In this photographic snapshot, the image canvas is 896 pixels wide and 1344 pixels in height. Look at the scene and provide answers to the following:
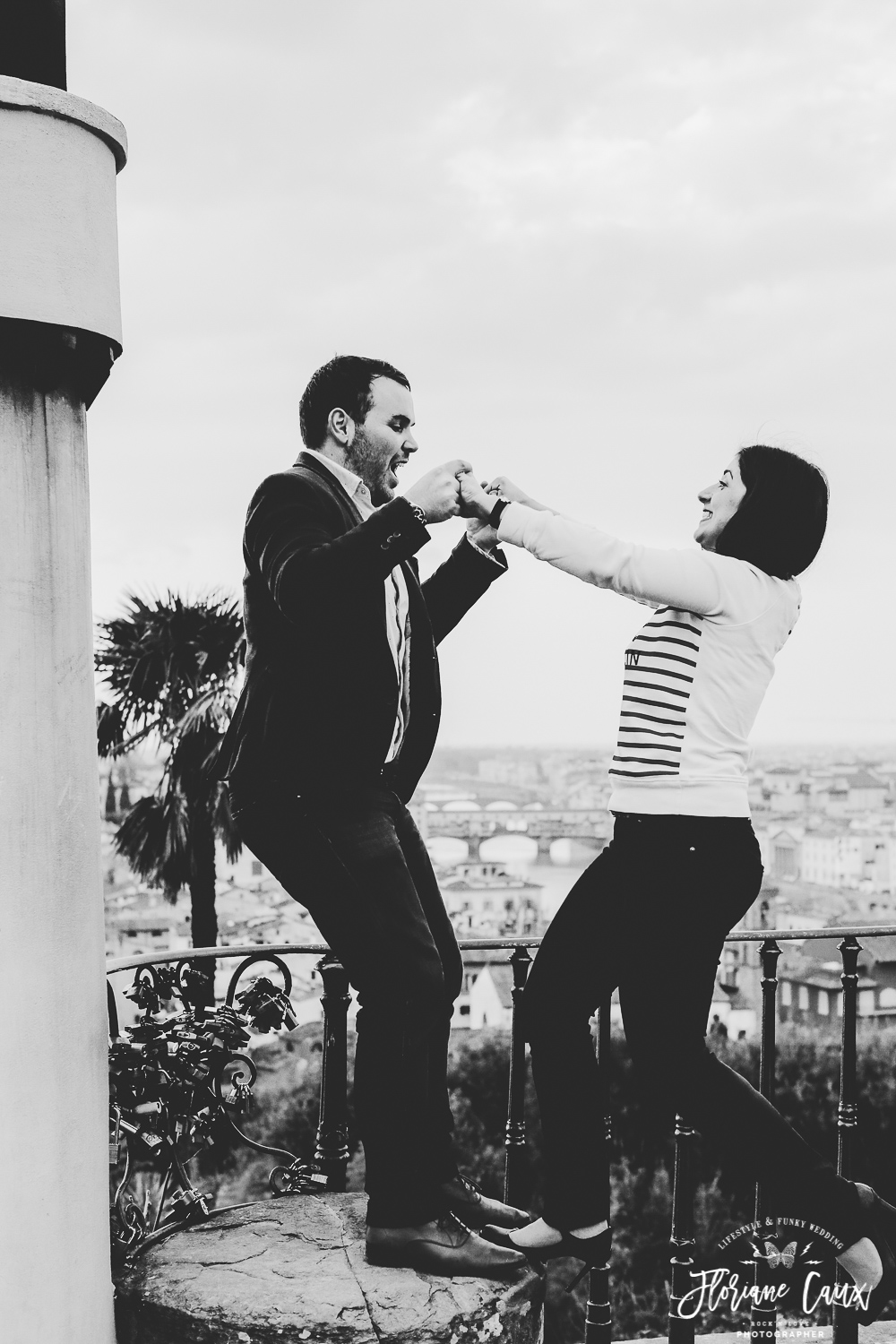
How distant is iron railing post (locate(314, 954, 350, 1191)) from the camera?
3031mm

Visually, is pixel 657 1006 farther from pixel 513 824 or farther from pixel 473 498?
pixel 513 824

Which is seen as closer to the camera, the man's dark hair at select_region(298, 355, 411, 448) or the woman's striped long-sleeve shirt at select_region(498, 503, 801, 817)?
the woman's striped long-sleeve shirt at select_region(498, 503, 801, 817)

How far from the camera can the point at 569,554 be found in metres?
2.56

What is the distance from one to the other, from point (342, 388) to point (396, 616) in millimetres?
508

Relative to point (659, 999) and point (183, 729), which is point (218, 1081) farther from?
point (183, 729)

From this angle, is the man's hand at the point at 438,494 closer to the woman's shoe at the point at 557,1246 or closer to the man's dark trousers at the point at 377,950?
the man's dark trousers at the point at 377,950

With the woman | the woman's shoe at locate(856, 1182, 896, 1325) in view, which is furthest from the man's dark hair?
the woman's shoe at locate(856, 1182, 896, 1325)

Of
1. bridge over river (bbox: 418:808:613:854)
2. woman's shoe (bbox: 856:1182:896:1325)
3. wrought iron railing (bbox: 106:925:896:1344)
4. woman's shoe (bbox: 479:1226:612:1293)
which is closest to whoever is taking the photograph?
woman's shoe (bbox: 479:1226:612:1293)

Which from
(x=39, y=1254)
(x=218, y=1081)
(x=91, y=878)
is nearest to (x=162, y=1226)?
(x=218, y=1081)

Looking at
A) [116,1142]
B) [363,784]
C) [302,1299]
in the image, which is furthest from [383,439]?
[302,1299]

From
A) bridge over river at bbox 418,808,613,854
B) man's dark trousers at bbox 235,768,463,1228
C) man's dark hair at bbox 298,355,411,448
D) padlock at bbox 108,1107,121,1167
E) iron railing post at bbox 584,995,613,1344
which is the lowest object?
bridge over river at bbox 418,808,613,854

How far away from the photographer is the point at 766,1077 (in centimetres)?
311

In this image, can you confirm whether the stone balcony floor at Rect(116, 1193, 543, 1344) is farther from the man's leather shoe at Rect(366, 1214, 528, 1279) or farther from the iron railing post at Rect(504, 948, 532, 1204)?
the iron railing post at Rect(504, 948, 532, 1204)

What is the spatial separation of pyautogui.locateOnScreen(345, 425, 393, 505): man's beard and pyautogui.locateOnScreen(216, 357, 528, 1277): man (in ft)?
0.23
